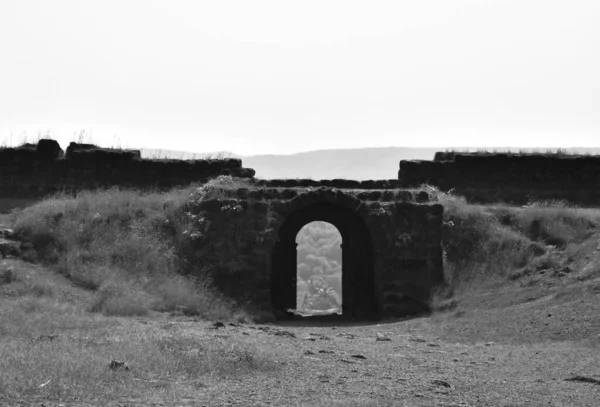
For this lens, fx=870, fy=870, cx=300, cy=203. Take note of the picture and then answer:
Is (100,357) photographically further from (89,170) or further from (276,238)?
(89,170)

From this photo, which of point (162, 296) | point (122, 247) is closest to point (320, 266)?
point (122, 247)

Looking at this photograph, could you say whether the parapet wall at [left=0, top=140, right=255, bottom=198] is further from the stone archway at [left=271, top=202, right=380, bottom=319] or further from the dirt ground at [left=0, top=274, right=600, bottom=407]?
the dirt ground at [left=0, top=274, right=600, bottom=407]

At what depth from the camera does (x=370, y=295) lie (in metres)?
19.1

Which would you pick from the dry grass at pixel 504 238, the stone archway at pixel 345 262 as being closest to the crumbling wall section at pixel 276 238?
the stone archway at pixel 345 262

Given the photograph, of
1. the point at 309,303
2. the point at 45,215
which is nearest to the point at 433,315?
the point at 45,215

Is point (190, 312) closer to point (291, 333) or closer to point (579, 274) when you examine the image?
point (291, 333)

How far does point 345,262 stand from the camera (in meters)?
20.8

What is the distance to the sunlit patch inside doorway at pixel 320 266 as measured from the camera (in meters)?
46.2

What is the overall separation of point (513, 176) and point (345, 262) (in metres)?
4.85

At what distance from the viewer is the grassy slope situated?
9.44m

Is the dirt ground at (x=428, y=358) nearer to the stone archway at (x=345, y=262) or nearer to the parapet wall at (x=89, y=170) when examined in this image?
the stone archway at (x=345, y=262)

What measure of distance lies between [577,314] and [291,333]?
4.63 m

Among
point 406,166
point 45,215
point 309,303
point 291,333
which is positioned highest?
point 406,166

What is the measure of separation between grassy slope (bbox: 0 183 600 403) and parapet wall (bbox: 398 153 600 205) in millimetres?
1431
